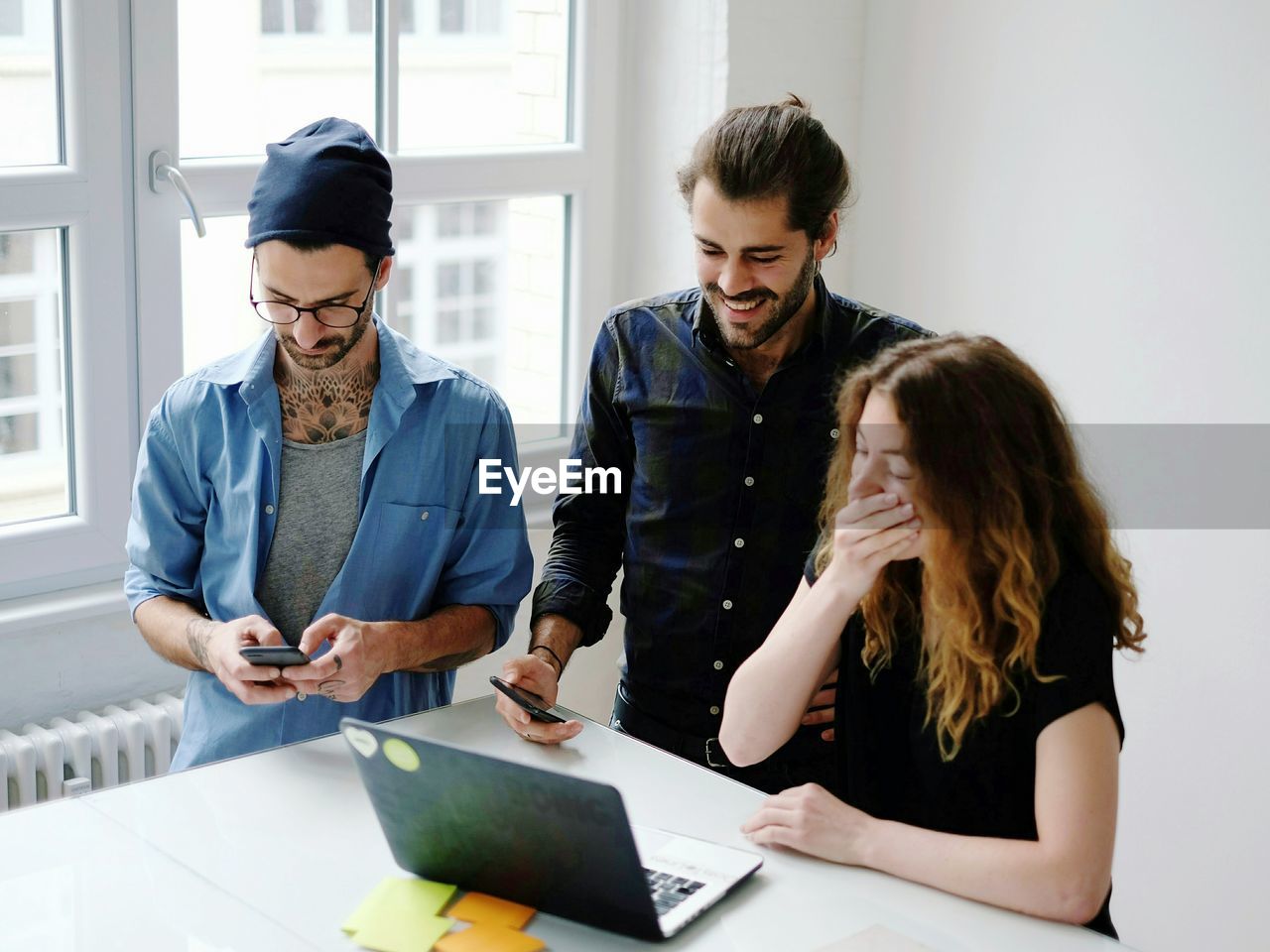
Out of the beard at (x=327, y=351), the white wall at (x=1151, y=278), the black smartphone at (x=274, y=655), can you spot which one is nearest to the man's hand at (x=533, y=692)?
the black smartphone at (x=274, y=655)

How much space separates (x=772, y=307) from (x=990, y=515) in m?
0.59

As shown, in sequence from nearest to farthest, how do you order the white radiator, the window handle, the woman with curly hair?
the woman with curly hair, the white radiator, the window handle

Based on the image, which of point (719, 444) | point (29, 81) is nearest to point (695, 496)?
point (719, 444)

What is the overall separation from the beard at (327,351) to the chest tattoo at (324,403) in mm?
35

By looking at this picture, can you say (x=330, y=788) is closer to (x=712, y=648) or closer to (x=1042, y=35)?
(x=712, y=648)

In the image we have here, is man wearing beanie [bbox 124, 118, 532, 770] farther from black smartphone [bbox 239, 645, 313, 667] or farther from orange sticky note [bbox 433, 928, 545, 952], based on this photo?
orange sticky note [bbox 433, 928, 545, 952]

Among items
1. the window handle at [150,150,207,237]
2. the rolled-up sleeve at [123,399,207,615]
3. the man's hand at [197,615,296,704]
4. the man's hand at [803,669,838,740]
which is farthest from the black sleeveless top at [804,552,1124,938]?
the window handle at [150,150,207,237]

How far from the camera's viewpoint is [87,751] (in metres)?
2.60

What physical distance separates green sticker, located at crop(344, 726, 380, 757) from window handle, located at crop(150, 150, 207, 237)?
Result: 146cm

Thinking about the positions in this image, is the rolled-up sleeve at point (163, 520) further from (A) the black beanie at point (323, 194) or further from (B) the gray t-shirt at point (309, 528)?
(A) the black beanie at point (323, 194)

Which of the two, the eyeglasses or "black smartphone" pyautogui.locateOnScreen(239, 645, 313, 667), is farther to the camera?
the eyeglasses

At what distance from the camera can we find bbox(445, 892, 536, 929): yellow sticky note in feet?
4.91

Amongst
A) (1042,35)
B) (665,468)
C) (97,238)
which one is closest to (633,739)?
(665,468)

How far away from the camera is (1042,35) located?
3.01m
